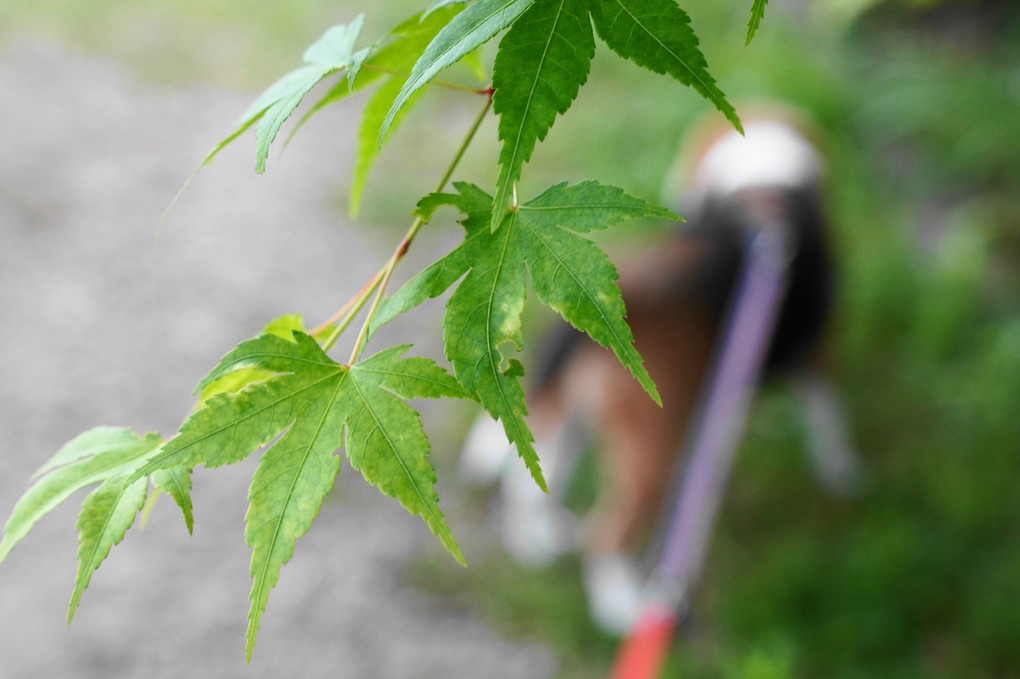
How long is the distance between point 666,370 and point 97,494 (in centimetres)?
223

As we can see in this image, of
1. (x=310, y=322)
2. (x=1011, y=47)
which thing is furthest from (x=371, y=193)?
(x=1011, y=47)

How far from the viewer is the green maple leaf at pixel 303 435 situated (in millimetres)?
553

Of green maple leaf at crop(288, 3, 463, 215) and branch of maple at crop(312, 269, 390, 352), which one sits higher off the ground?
green maple leaf at crop(288, 3, 463, 215)

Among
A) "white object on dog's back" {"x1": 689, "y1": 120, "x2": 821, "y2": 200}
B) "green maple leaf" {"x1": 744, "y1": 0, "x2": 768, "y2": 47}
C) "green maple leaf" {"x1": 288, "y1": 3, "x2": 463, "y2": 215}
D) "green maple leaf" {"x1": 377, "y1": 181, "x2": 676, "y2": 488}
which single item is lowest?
"green maple leaf" {"x1": 377, "y1": 181, "x2": 676, "y2": 488}

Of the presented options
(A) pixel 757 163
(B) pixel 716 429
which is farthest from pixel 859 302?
(B) pixel 716 429

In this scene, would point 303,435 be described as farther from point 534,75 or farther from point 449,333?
point 534,75

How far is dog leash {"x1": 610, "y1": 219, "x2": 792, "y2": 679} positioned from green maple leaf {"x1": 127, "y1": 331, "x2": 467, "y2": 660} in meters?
1.48

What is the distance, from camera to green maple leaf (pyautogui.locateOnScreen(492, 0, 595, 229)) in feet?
1.71

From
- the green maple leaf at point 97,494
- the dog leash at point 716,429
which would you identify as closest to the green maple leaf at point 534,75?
the green maple leaf at point 97,494

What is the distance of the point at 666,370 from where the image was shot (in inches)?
106

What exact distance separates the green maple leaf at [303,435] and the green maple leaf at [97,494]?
2.3 inches

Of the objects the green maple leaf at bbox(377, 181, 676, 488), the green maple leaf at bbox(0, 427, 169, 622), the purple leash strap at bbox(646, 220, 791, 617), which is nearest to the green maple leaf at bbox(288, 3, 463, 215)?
the green maple leaf at bbox(377, 181, 676, 488)

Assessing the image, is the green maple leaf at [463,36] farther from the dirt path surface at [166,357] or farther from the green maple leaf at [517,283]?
the dirt path surface at [166,357]

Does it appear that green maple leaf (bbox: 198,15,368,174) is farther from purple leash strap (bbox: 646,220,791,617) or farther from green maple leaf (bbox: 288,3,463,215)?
purple leash strap (bbox: 646,220,791,617)
